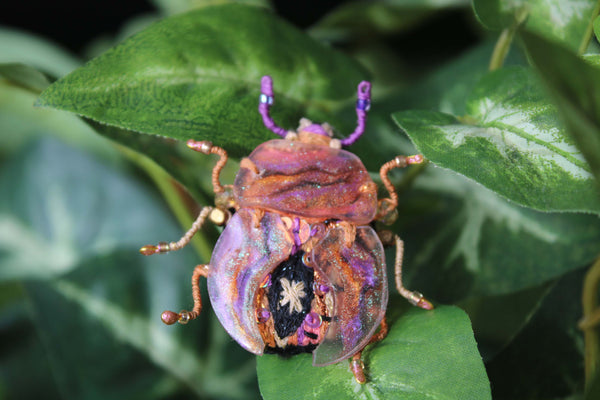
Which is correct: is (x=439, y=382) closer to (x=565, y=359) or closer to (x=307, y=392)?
(x=307, y=392)

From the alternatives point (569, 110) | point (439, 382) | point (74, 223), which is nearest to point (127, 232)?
point (74, 223)

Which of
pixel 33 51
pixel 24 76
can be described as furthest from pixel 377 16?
pixel 33 51

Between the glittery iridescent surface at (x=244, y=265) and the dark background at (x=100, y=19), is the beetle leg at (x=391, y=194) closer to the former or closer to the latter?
the glittery iridescent surface at (x=244, y=265)

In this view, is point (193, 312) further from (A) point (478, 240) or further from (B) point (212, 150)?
(A) point (478, 240)

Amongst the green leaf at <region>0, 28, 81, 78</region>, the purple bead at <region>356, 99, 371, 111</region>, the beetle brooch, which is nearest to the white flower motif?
the beetle brooch

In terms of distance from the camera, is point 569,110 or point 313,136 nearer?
point 569,110
